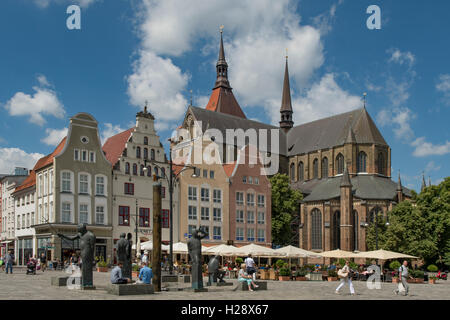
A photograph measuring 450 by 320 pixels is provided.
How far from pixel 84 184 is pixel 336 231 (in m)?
41.7

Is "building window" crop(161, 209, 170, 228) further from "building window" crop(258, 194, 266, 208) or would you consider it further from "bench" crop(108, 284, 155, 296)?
"bench" crop(108, 284, 155, 296)

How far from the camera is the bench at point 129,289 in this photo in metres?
20.2

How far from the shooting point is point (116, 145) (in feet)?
201

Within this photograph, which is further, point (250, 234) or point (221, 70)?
point (221, 70)

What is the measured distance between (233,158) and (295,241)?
15.7 m

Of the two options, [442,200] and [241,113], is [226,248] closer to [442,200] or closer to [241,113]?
[442,200]

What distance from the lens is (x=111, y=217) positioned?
55.6m

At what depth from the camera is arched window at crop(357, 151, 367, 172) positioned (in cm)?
9069

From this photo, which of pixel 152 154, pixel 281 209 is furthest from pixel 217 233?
pixel 281 209

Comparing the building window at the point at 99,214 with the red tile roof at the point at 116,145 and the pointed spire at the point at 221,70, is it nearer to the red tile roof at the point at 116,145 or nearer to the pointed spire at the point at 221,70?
the red tile roof at the point at 116,145

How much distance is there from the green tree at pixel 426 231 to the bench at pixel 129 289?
4823 cm

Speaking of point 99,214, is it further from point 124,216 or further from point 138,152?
point 138,152
